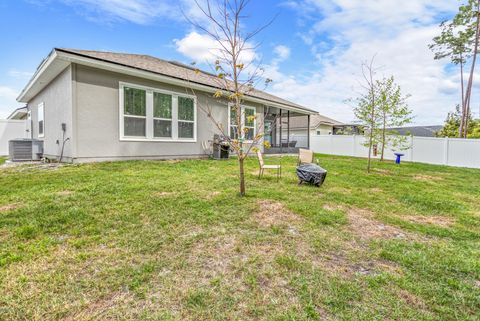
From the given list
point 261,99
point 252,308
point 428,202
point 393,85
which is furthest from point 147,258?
point 393,85

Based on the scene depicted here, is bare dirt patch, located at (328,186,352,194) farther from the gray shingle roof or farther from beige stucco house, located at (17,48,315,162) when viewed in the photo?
the gray shingle roof

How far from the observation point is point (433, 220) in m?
4.03

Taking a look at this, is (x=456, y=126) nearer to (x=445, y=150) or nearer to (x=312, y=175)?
(x=445, y=150)

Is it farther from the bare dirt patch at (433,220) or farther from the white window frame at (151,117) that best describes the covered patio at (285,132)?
the bare dirt patch at (433,220)

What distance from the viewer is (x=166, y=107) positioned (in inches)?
365

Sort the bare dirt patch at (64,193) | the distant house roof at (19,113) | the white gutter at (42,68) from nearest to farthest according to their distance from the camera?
the bare dirt patch at (64,193) → the white gutter at (42,68) → the distant house roof at (19,113)

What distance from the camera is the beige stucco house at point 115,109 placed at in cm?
732

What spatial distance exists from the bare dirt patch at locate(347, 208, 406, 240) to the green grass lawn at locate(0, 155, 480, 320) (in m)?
0.03

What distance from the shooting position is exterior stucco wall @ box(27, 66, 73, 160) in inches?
294

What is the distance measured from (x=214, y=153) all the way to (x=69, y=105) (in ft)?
17.6

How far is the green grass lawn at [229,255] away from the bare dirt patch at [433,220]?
2 centimetres

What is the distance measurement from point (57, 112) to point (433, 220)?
434 inches

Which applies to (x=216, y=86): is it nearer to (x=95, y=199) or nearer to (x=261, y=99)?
(x=261, y=99)

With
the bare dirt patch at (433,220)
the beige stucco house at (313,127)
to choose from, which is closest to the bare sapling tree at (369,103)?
the bare dirt patch at (433,220)
